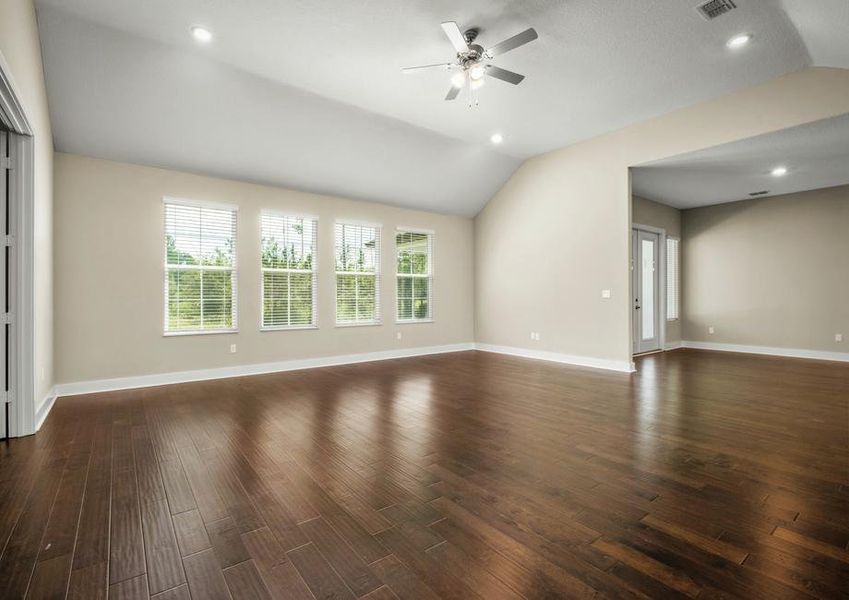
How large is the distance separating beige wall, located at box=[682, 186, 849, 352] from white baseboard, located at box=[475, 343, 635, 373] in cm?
383

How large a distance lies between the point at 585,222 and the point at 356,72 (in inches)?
159

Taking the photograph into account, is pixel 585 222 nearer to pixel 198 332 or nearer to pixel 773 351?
pixel 773 351

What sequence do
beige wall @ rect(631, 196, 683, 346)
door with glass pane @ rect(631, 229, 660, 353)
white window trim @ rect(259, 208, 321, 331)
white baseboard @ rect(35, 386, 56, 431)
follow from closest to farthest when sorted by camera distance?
white baseboard @ rect(35, 386, 56, 431) < white window trim @ rect(259, 208, 321, 331) < door with glass pane @ rect(631, 229, 660, 353) < beige wall @ rect(631, 196, 683, 346)

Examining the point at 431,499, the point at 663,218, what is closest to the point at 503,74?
the point at 431,499

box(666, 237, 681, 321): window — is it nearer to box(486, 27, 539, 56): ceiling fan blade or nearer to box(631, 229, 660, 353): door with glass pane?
box(631, 229, 660, 353): door with glass pane

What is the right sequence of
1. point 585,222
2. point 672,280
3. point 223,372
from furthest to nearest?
point 672,280 → point 585,222 → point 223,372

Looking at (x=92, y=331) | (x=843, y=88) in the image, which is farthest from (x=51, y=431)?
(x=843, y=88)

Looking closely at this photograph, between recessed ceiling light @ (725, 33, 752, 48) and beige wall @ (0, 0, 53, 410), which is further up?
recessed ceiling light @ (725, 33, 752, 48)

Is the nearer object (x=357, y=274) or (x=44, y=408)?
(x=44, y=408)

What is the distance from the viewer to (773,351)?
7.57 m

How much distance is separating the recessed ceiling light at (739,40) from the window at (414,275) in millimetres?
5078

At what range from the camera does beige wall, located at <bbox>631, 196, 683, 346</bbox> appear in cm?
788

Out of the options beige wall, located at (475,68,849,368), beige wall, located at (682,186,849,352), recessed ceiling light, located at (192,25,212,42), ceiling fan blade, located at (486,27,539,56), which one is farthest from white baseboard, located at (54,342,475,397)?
beige wall, located at (682,186,849,352)

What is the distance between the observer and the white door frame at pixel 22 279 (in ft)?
10.3
